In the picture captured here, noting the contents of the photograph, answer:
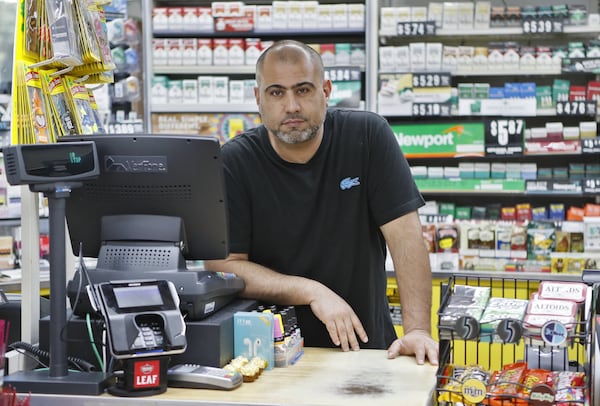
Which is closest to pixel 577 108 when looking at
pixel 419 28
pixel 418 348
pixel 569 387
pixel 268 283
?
pixel 419 28

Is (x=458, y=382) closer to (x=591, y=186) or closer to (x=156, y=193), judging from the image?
(x=156, y=193)

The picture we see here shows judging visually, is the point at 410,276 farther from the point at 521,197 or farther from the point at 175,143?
the point at 521,197

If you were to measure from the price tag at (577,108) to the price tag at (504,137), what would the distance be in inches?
9.8

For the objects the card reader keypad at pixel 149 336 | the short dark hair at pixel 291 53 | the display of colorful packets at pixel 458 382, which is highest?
the short dark hair at pixel 291 53

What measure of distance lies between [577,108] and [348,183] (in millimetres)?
2892

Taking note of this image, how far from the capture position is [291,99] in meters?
2.63

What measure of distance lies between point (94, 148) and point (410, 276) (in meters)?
1.21

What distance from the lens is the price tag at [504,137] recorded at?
5262 mm

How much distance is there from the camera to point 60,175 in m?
1.98

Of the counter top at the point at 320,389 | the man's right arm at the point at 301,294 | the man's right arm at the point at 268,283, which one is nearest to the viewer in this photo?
the counter top at the point at 320,389

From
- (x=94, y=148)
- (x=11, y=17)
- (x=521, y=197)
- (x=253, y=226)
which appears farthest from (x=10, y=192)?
(x=521, y=197)

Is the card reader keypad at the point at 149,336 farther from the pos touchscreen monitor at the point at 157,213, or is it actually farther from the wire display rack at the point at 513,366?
the wire display rack at the point at 513,366

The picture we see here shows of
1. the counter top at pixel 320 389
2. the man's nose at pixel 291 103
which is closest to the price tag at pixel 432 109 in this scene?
the man's nose at pixel 291 103

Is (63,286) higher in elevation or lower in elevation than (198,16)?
lower
